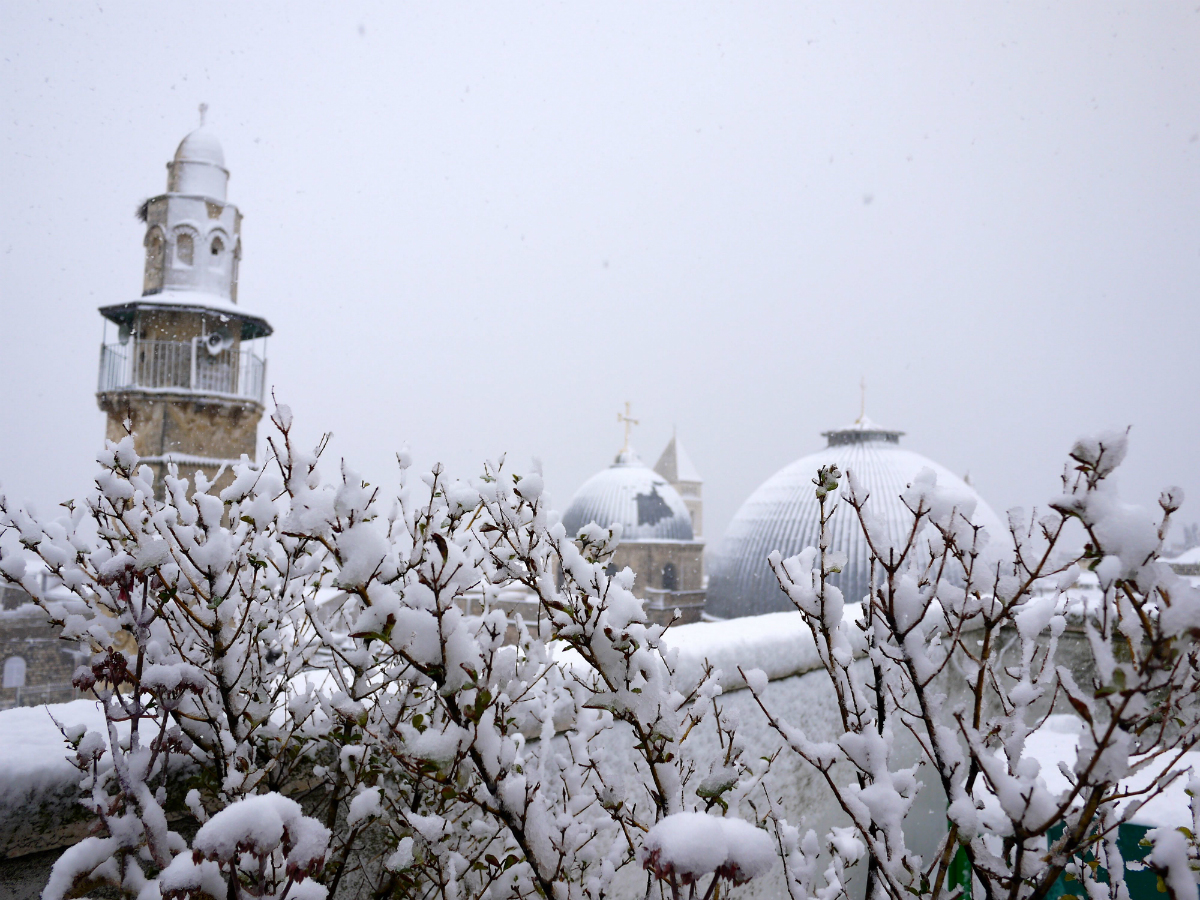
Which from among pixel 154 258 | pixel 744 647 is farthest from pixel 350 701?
pixel 154 258

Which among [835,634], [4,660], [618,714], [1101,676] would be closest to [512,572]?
[618,714]

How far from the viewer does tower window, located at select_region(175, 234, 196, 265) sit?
12055 mm

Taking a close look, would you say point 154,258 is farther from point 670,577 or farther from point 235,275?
point 670,577

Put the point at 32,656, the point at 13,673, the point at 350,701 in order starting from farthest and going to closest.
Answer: the point at 32,656
the point at 13,673
the point at 350,701

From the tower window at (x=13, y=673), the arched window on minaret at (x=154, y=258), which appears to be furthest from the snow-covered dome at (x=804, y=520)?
the tower window at (x=13, y=673)

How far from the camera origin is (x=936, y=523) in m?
1.63

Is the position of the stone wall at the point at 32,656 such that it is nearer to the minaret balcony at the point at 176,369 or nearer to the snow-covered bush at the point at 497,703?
the minaret balcony at the point at 176,369

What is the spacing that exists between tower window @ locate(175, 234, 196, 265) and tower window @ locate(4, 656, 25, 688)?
12.5 metres

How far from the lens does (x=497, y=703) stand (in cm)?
166

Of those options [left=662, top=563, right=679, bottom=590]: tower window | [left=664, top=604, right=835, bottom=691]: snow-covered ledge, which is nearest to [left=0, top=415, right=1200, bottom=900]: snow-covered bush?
[left=664, top=604, right=835, bottom=691]: snow-covered ledge

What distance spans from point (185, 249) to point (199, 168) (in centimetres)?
159

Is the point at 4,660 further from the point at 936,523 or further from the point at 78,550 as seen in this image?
the point at 936,523

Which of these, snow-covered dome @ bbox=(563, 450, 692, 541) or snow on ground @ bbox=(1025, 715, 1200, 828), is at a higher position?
snow-covered dome @ bbox=(563, 450, 692, 541)

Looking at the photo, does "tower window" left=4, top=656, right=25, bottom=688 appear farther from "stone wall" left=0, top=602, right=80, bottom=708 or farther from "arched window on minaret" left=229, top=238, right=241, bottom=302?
"arched window on minaret" left=229, top=238, right=241, bottom=302
